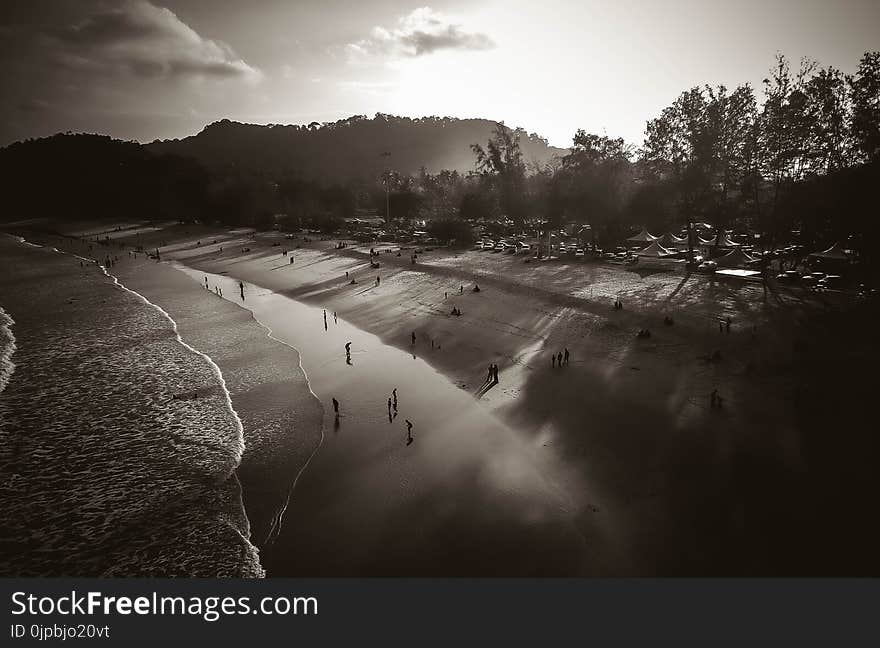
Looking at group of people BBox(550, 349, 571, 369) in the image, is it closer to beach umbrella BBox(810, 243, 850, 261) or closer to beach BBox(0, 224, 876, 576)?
beach BBox(0, 224, 876, 576)

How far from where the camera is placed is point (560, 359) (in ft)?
72.9

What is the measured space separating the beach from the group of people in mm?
359

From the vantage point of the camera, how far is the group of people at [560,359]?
22125 mm

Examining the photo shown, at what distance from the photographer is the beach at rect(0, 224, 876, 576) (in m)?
10.8

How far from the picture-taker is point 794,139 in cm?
3553

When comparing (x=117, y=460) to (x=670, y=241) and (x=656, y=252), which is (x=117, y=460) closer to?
(x=656, y=252)

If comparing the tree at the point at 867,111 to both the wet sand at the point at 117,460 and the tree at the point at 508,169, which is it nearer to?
the wet sand at the point at 117,460

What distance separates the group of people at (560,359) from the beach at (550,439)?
0.36m

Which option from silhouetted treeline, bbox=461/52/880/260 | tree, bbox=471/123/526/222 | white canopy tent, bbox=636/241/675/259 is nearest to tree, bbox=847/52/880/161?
silhouetted treeline, bbox=461/52/880/260

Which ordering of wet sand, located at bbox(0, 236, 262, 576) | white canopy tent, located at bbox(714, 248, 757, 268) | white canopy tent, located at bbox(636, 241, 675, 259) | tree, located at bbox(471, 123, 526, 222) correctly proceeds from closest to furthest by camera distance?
1. wet sand, located at bbox(0, 236, 262, 576)
2. white canopy tent, located at bbox(714, 248, 757, 268)
3. white canopy tent, located at bbox(636, 241, 675, 259)
4. tree, located at bbox(471, 123, 526, 222)

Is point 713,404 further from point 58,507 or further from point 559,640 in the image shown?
point 58,507

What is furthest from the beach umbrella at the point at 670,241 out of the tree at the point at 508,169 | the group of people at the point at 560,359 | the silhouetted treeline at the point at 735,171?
the group of people at the point at 560,359

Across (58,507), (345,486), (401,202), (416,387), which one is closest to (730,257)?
(416,387)

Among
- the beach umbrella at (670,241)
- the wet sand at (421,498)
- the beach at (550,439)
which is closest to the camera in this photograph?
the wet sand at (421,498)
